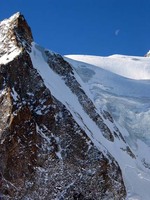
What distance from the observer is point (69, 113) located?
22.5m

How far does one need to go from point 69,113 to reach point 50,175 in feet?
12.2

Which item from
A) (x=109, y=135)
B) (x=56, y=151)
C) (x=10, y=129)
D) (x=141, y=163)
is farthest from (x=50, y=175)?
(x=141, y=163)

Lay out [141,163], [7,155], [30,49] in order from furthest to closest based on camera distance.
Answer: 1. [141,163]
2. [30,49]
3. [7,155]

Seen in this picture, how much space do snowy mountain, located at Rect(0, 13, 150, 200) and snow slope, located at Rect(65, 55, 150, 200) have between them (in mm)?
138

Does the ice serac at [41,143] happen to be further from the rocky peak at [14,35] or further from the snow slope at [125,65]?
the snow slope at [125,65]

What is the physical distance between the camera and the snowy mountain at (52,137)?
1994 centimetres

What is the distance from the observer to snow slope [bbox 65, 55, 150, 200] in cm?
2503

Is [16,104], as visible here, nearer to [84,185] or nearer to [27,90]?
[27,90]

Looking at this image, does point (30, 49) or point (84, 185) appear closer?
point (84, 185)

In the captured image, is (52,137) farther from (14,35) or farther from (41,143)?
(14,35)

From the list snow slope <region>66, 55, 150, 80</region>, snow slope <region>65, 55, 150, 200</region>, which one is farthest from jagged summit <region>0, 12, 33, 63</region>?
snow slope <region>66, 55, 150, 80</region>

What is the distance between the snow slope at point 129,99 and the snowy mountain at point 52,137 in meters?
0.14

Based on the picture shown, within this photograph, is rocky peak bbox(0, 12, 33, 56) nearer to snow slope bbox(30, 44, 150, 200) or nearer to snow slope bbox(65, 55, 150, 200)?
snow slope bbox(30, 44, 150, 200)

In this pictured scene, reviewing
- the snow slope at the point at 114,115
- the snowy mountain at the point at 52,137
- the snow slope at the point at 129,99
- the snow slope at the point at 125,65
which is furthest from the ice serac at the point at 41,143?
the snow slope at the point at 125,65
